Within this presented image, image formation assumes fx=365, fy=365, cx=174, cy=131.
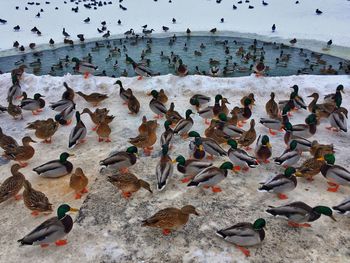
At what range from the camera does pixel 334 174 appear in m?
7.10

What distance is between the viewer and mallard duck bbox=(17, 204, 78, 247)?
561 centimetres

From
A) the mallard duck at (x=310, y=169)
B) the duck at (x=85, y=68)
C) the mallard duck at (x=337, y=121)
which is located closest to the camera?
the mallard duck at (x=310, y=169)

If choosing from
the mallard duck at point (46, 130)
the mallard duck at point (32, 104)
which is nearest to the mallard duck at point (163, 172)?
the mallard duck at point (46, 130)

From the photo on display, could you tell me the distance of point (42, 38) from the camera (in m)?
23.5

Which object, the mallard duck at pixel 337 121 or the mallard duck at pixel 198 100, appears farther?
the mallard duck at pixel 198 100

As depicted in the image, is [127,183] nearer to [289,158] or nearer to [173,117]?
[289,158]

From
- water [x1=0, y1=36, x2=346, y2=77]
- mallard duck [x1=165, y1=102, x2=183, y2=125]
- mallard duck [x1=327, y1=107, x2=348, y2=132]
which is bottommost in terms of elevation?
water [x1=0, y1=36, x2=346, y2=77]

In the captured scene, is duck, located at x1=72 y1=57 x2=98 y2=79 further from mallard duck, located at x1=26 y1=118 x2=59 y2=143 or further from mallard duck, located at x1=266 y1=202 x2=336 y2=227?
mallard duck, located at x1=266 y1=202 x2=336 y2=227

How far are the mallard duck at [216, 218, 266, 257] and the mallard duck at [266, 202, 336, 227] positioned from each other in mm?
547

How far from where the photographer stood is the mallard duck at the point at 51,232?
221 inches

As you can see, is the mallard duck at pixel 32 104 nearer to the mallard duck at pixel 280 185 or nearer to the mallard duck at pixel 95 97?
the mallard duck at pixel 95 97

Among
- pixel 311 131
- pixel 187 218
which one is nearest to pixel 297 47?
pixel 311 131

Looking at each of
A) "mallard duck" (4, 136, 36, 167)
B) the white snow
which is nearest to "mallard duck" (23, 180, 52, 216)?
"mallard duck" (4, 136, 36, 167)

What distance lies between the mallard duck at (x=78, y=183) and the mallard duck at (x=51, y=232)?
111 cm
